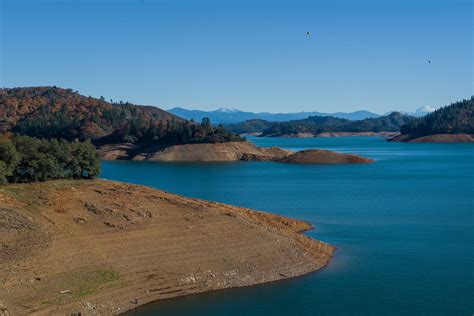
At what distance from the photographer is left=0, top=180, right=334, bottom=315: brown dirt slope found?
85.9 feet

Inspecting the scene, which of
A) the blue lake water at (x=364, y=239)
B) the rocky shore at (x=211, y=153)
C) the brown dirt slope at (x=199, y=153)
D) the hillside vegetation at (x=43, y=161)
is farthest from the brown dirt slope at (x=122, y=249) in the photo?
the brown dirt slope at (x=199, y=153)

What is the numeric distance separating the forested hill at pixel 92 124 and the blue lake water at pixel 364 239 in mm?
41947

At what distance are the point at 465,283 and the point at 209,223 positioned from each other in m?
14.2

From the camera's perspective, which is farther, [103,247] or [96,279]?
[103,247]

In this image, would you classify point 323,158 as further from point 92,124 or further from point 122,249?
point 122,249

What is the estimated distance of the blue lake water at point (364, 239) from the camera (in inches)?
1047

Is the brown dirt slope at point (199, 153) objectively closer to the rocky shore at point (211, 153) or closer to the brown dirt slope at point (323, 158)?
the rocky shore at point (211, 153)

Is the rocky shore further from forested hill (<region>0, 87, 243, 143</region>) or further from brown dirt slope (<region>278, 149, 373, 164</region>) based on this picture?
forested hill (<region>0, 87, 243, 143</region>)

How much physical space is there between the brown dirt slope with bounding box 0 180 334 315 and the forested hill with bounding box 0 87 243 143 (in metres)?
89.9

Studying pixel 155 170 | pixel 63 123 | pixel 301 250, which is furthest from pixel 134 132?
pixel 301 250

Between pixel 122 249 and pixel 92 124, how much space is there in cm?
12629

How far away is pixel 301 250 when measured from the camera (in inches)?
1332

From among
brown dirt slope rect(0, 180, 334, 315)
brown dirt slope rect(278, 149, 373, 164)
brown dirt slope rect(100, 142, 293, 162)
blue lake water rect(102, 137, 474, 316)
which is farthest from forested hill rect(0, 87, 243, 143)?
brown dirt slope rect(0, 180, 334, 315)

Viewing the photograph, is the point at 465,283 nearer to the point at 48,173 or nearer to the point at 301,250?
the point at 301,250
